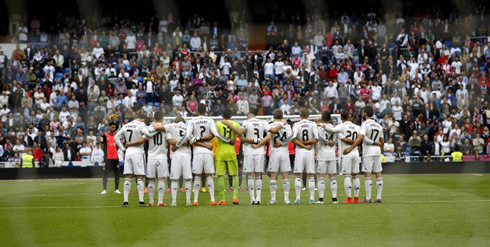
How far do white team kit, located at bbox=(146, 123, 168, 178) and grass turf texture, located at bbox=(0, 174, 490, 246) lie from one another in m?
0.81

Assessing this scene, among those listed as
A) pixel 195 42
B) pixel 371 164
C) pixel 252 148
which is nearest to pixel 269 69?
pixel 195 42

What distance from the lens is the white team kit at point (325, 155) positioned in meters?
16.5

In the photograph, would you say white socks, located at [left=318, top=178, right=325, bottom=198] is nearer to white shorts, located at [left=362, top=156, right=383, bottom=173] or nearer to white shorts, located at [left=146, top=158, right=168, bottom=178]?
white shorts, located at [left=362, top=156, right=383, bottom=173]

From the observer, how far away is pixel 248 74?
2494 cm

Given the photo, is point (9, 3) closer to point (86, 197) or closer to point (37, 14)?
point (37, 14)

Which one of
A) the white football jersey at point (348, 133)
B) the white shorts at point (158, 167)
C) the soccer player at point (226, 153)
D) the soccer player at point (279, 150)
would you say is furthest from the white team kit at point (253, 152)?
the white shorts at point (158, 167)

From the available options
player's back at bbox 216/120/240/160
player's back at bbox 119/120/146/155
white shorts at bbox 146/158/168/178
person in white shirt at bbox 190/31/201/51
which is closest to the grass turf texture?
white shorts at bbox 146/158/168/178

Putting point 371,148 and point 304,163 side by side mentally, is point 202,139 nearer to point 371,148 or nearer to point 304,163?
point 304,163

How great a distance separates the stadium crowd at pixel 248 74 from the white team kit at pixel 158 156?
2.17m

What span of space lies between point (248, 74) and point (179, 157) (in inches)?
364

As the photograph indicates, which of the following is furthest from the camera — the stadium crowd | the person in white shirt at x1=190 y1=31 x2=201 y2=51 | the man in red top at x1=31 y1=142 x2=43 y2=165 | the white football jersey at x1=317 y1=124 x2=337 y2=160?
the man in red top at x1=31 y1=142 x2=43 y2=165

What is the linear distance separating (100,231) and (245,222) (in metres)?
2.37

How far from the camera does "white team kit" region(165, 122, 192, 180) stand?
1603cm

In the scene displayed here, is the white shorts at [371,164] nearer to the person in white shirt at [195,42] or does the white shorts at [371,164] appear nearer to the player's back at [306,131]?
the player's back at [306,131]
